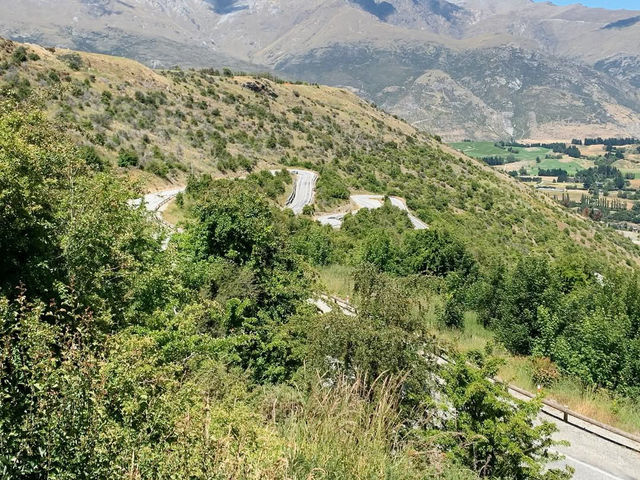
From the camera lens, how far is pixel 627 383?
11.0m

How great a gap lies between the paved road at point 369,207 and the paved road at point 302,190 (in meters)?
2.60

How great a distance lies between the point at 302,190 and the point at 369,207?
6966 mm

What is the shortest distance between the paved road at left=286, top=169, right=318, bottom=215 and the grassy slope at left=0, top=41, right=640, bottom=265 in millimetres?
5013

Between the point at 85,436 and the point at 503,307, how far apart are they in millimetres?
13500

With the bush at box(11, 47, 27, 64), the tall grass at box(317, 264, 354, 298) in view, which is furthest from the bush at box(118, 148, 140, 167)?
the tall grass at box(317, 264, 354, 298)

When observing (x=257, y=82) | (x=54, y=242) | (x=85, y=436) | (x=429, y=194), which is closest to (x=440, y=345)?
(x=85, y=436)

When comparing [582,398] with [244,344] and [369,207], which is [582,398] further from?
[369,207]

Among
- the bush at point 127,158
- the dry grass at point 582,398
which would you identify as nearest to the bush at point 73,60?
the bush at point 127,158

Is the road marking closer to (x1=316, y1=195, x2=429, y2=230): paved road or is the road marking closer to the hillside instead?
Answer: the hillside

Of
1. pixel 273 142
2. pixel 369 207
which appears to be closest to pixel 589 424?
pixel 369 207

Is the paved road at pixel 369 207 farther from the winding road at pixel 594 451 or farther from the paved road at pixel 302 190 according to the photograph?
the winding road at pixel 594 451

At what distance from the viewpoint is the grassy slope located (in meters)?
42.4

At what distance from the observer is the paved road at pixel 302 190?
43.0 meters

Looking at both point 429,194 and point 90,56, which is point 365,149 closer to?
point 429,194
